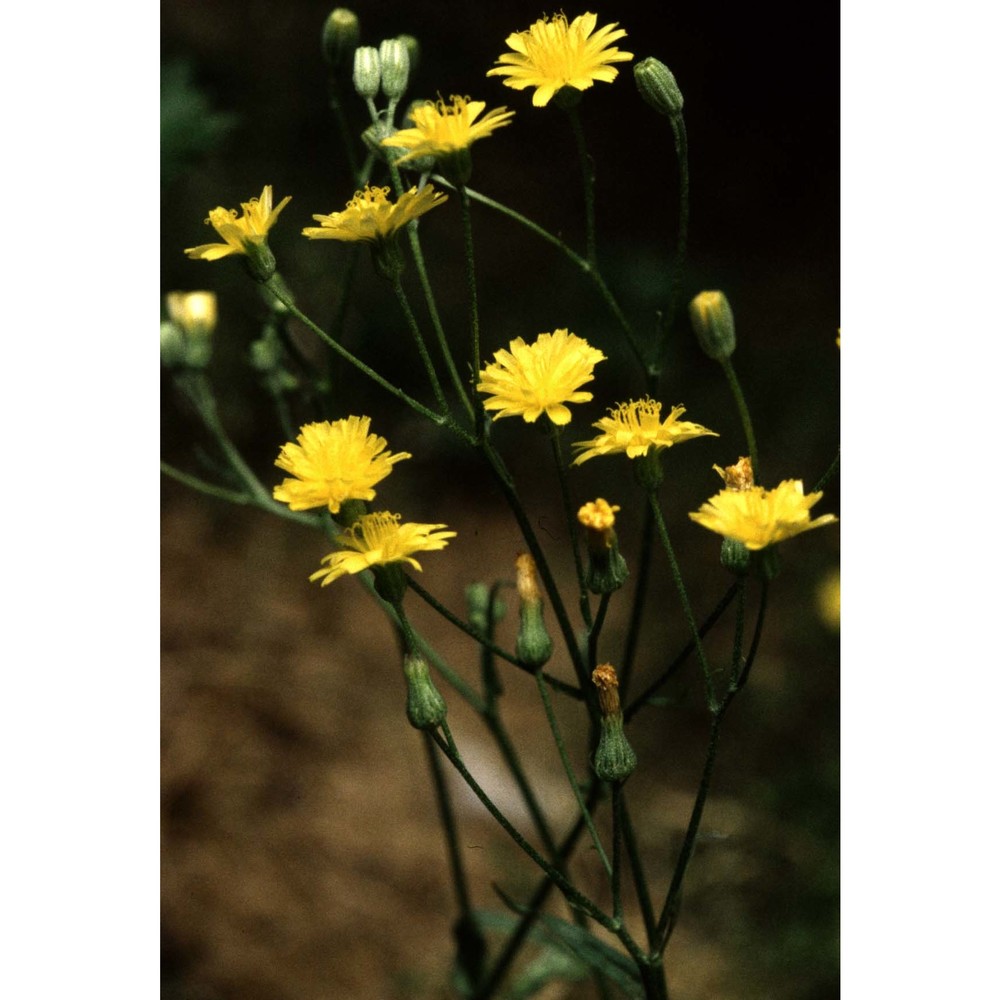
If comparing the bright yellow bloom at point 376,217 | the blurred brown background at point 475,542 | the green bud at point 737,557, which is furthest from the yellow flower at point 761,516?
the blurred brown background at point 475,542

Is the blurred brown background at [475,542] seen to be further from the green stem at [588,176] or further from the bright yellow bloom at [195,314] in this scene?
the green stem at [588,176]

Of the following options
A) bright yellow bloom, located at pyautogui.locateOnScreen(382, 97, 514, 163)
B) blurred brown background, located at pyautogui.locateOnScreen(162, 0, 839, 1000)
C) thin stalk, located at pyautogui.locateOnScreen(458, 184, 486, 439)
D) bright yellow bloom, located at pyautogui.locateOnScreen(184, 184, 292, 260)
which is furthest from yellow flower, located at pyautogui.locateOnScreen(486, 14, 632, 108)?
blurred brown background, located at pyautogui.locateOnScreen(162, 0, 839, 1000)

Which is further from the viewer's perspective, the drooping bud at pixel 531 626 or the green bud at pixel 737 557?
the drooping bud at pixel 531 626

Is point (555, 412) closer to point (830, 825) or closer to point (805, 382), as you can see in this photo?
point (830, 825)

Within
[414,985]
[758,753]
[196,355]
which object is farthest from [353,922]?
[196,355]

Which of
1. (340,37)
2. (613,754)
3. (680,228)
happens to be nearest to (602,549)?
(613,754)

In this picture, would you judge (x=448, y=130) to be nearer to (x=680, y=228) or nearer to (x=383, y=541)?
(x=680, y=228)

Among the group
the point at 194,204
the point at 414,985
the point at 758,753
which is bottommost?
the point at 414,985
